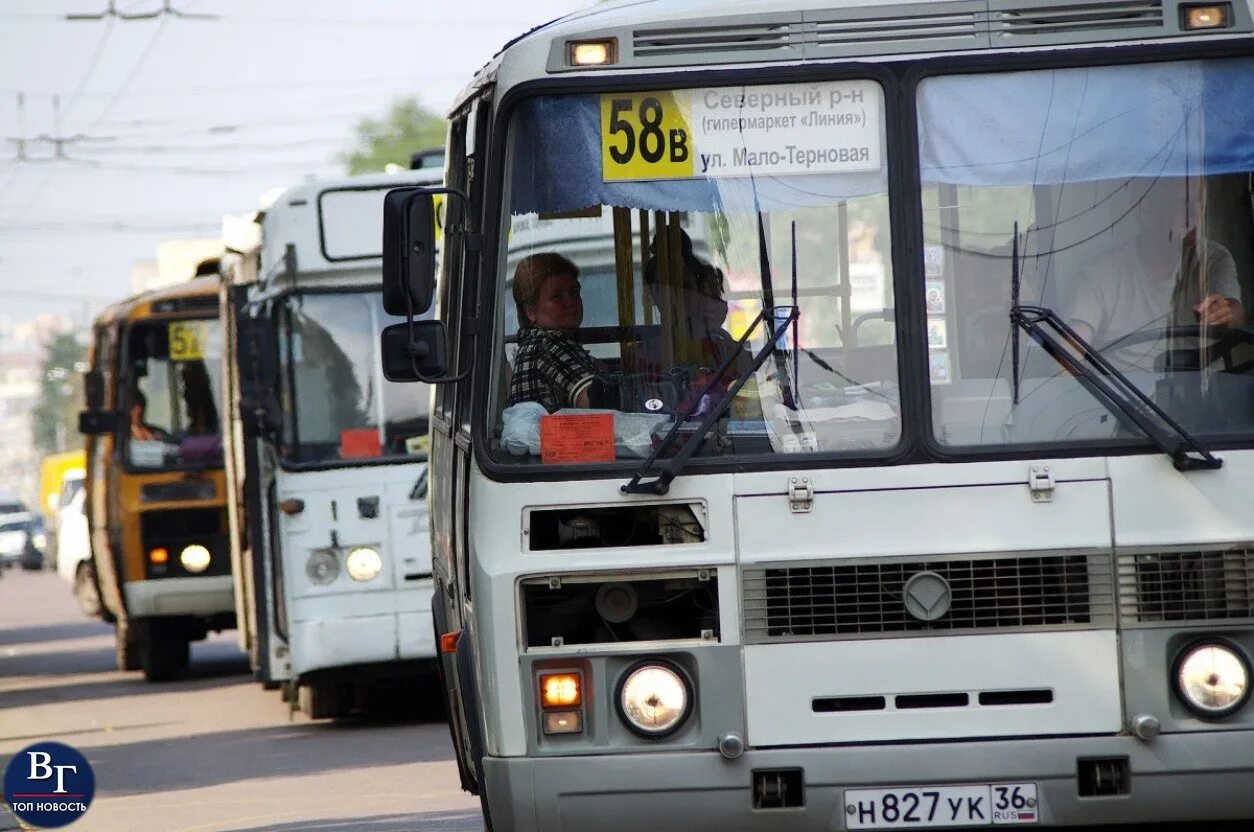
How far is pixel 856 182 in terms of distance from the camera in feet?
19.2

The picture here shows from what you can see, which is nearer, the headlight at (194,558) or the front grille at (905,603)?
the front grille at (905,603)

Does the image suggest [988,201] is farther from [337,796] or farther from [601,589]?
[337,796]

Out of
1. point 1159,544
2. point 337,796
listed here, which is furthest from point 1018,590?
point 337,796

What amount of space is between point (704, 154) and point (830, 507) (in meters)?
1.01

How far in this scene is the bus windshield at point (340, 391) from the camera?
13.3 meters

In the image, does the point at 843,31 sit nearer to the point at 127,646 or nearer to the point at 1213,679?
the point at 1213,679

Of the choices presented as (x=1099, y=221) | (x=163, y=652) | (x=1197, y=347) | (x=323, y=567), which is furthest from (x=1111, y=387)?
(x=163, y=652)

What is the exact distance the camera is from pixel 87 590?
21469mm

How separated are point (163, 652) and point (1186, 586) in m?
14.0

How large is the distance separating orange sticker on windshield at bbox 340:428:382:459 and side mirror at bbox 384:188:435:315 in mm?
7293

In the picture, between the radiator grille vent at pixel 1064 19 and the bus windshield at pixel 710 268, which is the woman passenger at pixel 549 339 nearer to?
the bus windshield at pixel 710 268

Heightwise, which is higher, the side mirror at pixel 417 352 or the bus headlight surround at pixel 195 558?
the side mirror at pixel 417 352

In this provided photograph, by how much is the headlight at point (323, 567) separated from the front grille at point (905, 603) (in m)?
7.68

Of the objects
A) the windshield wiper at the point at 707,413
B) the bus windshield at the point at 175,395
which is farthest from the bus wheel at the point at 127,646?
the windshield wiper at the point at 707,413
